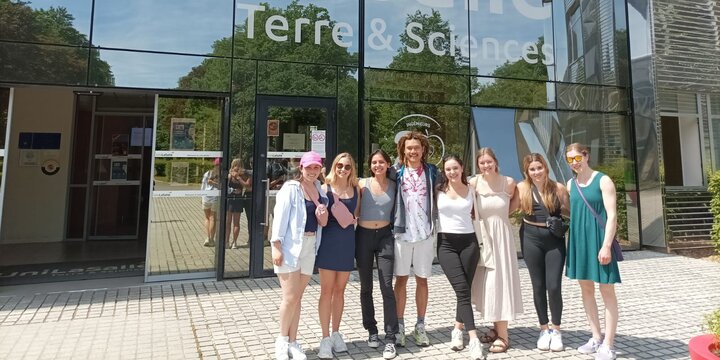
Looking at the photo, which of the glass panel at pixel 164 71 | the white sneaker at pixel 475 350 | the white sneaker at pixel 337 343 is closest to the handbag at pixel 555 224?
the white sneaker at pixel 475 350

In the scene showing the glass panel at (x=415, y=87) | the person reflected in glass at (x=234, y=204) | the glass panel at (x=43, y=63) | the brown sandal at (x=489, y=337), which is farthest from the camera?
the glass panel at (x=415, y=87)

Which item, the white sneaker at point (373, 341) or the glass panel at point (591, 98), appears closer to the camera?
the white sneaker at point (373, 341)

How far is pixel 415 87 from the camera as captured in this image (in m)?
7.75

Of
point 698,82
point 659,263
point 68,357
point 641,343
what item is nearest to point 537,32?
point 698,82

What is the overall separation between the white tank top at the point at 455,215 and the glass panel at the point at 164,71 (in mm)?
4333

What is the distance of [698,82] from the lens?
929cm

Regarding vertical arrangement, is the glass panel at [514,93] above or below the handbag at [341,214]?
above

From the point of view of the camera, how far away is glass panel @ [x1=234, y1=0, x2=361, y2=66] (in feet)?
22.0

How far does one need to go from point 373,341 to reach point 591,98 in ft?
25.4

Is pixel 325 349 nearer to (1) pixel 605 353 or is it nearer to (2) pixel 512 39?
(1) pixel 605 353

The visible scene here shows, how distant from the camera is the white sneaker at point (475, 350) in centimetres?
344

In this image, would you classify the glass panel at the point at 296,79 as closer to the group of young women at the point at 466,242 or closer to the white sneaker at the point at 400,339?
the group of young women at the point at 466,242

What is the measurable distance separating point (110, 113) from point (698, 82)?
45.0 feet

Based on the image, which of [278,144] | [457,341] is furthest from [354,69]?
[457,341]
